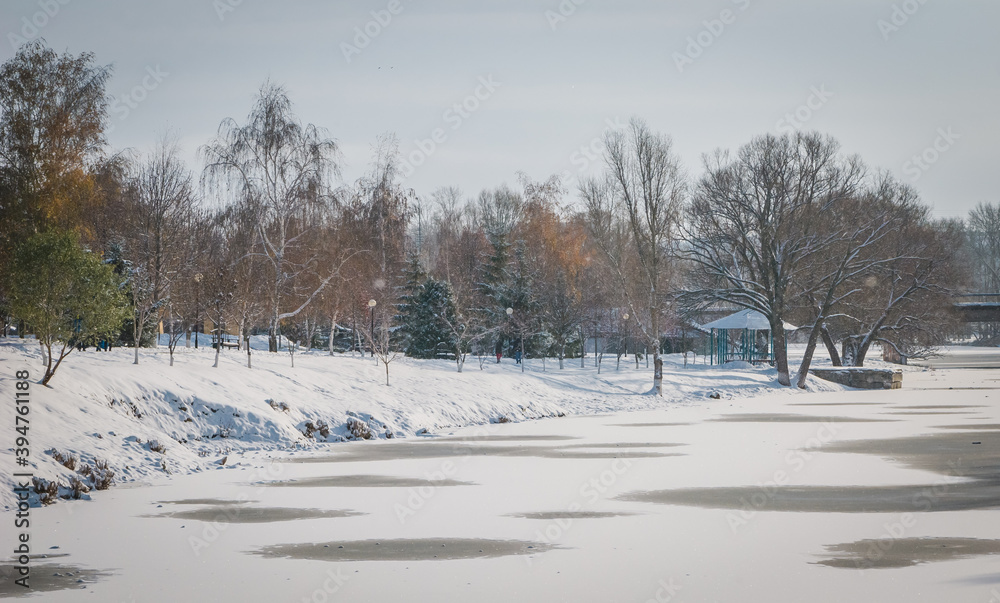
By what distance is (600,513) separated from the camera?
38.3 ft

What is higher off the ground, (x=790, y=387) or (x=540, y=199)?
(x=540, y=199)

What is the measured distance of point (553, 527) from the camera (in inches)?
425

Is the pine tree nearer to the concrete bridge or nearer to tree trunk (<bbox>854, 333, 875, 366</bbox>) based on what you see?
tree trunk (<bbox>854, 333, 875, 366</bbox>)

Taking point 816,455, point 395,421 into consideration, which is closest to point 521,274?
point 395,421

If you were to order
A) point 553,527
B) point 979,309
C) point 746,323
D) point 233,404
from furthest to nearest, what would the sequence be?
point 979,309, point 746,323, point 233,404, point 553,527

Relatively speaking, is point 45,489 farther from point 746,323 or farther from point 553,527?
point 746,323

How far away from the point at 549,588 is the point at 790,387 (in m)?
37.8

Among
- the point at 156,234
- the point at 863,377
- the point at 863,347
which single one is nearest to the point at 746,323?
the point at 863,347

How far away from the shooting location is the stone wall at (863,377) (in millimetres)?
44906

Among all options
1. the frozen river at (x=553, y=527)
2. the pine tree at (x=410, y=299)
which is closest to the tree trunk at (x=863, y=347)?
the pine tree at (x=410, y=299)

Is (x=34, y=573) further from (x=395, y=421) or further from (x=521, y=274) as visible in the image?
(x=521, y=274)

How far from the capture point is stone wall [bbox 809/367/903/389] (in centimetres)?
4491

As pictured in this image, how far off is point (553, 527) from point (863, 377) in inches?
1544

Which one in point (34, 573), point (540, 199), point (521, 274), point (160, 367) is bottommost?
point (34, 573)
